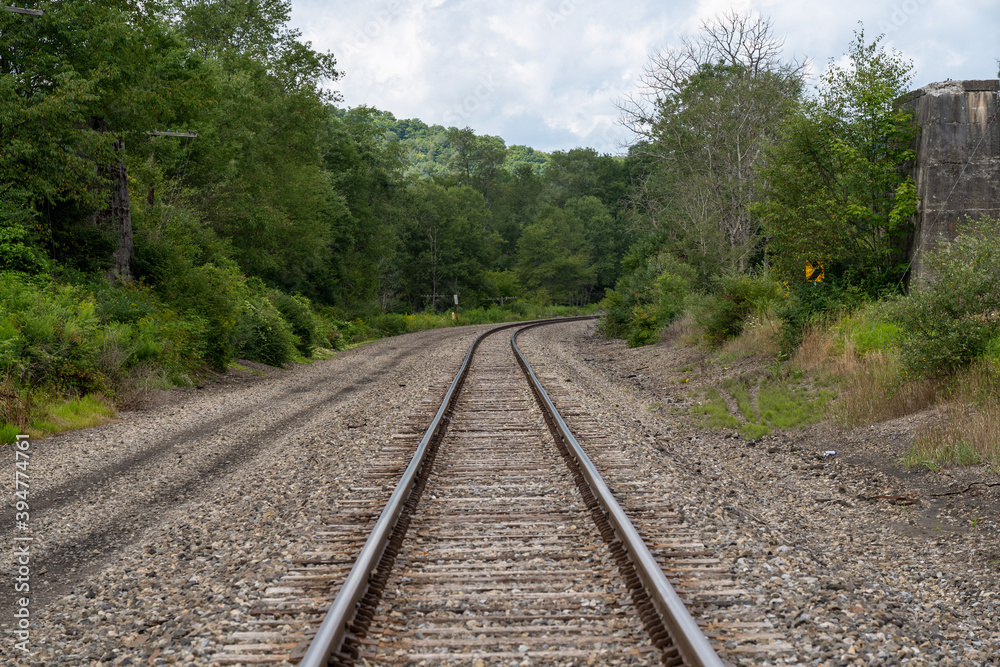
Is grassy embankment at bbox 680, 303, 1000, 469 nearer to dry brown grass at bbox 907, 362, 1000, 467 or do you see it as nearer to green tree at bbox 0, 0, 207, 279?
dry brown grass at bbox 907, 362, 1000, 467

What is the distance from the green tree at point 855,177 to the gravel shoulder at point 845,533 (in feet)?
15.9

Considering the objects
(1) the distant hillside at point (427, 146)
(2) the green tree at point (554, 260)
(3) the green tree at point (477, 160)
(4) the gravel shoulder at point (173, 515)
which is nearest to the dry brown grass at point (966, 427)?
→ (4) the gravel shoulder at point (173, 515)

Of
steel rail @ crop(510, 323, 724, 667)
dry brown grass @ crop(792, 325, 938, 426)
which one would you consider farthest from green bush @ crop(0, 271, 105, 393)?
dry brown grass @ crop(792, 325, 938, 426)

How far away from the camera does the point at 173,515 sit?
6.68m

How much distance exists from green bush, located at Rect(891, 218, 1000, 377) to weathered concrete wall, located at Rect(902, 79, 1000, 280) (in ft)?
11.6

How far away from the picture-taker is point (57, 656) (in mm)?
3967

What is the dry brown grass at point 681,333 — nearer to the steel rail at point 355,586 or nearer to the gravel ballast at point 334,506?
the gravel ballast at point 334,506

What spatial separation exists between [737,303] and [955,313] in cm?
797

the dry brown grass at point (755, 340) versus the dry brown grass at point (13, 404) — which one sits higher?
the dry brown grass at point (755, 340)

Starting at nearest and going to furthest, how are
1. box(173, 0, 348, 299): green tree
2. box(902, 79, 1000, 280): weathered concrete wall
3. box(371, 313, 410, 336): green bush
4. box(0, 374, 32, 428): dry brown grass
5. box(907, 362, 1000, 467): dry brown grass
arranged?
1. box(907, 362, 1000, 467): dry brown grass
2. box(0, 374, 32, 428): dry brown grass
3. box(902, 79, 1000, 280): weathered concrete wall
4. box(173, 0, 348, 299): green tree
5. box(371, 313, 410, 336): green bush

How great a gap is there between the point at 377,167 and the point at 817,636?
47825 mm

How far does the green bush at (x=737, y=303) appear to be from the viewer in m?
16.7

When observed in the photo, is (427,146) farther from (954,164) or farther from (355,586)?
(355,586)

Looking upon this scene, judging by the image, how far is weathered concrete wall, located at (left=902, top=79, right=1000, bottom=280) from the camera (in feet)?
41.1
